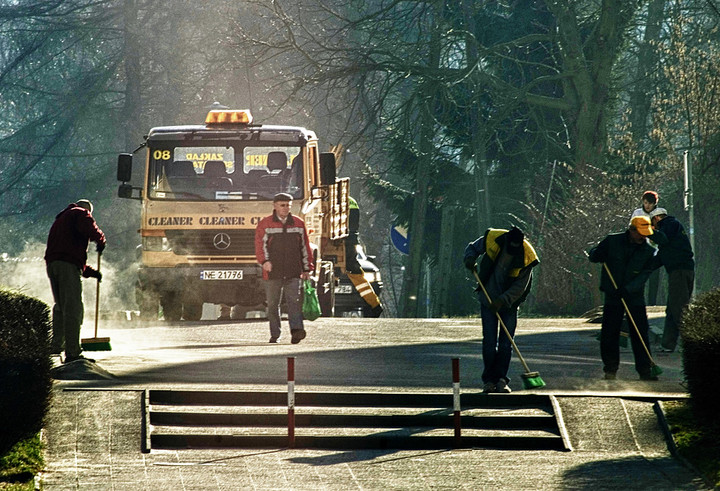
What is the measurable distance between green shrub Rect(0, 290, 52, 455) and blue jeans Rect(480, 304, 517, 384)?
404cm

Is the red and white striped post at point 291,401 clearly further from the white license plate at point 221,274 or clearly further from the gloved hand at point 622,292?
the white license plate at point 221,274

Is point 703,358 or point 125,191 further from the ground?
point 125,191

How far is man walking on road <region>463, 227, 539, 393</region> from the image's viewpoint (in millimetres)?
13391

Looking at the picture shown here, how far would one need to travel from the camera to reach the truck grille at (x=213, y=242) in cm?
2238

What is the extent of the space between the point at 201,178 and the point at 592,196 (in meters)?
9.34

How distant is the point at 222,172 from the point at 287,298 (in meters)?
4.60

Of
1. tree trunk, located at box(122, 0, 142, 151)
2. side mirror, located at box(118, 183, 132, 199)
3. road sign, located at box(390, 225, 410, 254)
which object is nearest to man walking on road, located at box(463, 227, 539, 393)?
side mirror, located at box(118, 183, 132, 199)

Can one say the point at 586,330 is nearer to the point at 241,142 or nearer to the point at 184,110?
the point at 241,142

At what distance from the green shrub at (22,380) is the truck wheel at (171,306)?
446 inches

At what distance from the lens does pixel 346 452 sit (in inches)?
459

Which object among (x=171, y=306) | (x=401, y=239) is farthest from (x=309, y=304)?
(x=401, y=239)

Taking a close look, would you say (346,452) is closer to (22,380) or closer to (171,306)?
(22,380)

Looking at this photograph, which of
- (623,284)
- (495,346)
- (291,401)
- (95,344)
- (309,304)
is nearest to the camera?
(291,401)

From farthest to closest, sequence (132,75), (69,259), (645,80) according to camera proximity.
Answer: (132,75)
(645,80)
(69,259)
